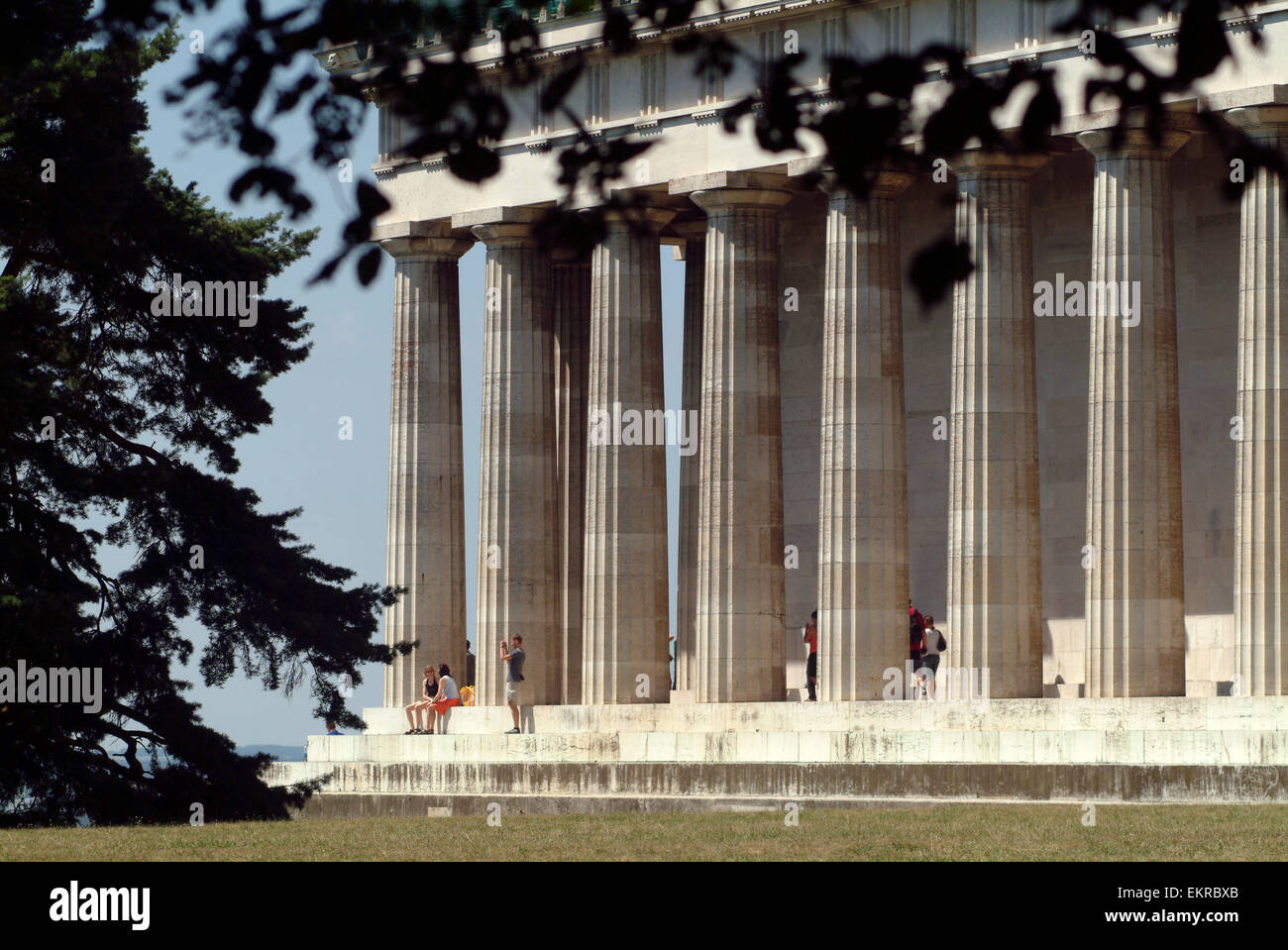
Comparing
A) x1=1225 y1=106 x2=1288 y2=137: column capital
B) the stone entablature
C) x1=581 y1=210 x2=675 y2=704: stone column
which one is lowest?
x1=581 y1=210 x2=675 y2=704: stone column

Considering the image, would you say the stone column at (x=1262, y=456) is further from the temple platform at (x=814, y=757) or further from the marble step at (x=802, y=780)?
the marble step at (x=802, y=780)

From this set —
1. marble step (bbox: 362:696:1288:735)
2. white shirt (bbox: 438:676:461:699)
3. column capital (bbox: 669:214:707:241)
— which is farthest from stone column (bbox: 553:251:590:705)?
marble step (bbox: 362:696:1288:735)

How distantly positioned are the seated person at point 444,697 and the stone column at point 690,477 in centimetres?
767

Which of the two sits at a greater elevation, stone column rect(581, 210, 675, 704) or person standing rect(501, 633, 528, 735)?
stone column rect(581, 210, 675, 704)

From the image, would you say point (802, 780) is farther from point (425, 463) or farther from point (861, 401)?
point (425, 463)

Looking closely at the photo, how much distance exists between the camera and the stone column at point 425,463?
8150 centimetres

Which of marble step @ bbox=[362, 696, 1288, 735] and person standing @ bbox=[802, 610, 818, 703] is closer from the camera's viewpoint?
marble step @ bbox=[362, 696, 1288, 735]

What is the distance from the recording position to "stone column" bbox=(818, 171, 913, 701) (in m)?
69.9

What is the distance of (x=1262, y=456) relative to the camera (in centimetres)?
6203

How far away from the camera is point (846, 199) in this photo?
2781 inches

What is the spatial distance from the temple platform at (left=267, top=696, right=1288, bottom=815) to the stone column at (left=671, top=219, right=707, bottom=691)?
24.0 feet

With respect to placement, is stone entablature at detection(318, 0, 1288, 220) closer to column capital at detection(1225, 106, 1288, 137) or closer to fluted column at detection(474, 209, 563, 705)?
column capital at detection(1225, 106, 1288, 137)

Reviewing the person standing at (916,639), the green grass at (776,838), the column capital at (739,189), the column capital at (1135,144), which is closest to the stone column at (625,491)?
the column capital at (739,189)

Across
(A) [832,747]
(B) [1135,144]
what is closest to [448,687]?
(A) [832,747]
